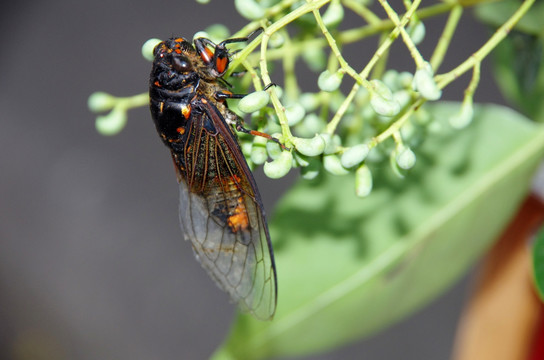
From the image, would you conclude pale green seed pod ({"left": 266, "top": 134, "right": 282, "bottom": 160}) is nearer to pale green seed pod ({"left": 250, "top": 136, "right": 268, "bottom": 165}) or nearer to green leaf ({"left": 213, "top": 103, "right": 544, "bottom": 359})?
pale green seed pod ({"left": 250, "top": 136, "right": 268, "bottom": 165})

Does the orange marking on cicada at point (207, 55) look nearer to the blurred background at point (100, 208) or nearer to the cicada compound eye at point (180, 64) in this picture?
the cicada compound eye at point (180, 64)

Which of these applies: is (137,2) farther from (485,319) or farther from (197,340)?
(485,319)

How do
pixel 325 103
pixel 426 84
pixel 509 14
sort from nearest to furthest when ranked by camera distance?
pixel 426 84 < pixel 325 103 < pixel 509 14

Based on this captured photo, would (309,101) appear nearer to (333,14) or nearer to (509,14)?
(333,14)

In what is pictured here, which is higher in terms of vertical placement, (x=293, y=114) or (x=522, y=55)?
(x=293, y=114)

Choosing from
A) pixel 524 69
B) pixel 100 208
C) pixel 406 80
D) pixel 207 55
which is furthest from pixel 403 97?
pixel 100 208

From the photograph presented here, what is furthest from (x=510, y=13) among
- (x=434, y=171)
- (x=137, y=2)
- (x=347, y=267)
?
(x=137, y=2)

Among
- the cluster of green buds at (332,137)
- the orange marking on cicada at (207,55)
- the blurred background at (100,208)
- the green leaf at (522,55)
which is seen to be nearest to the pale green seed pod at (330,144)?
the cluster of green buds at (332,137)
